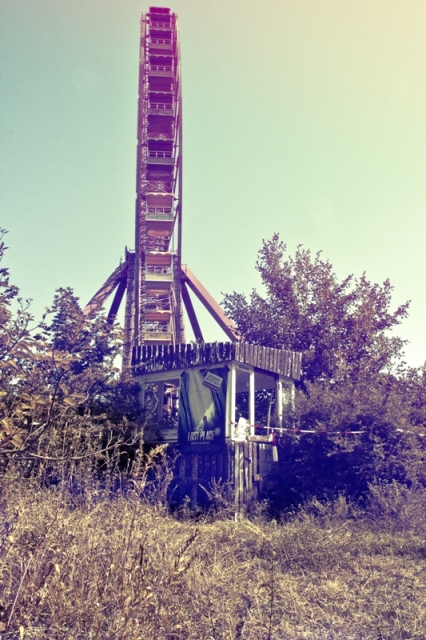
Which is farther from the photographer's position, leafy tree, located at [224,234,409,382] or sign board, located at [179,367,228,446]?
leafy tree, located at [224,234,409,382]

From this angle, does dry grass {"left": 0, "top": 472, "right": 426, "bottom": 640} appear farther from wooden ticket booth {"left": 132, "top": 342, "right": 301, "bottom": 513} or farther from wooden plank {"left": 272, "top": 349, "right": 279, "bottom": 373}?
wooden plank {"left": 272, "top": 349, "right": 279, "bottom": 373}

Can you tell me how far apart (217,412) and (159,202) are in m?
16.0

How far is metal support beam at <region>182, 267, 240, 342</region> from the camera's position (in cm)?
2159

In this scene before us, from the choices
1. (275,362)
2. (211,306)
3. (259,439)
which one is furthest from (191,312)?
(259,439)

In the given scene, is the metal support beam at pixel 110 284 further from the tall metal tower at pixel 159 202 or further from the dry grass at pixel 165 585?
the dry grass at pixel 165 585

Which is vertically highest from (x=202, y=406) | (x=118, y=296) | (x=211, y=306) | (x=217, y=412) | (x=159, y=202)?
(x=159, y=202)

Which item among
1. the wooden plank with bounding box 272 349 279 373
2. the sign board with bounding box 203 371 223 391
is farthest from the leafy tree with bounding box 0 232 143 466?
the wooden plank with bounding box 272 349 279 373

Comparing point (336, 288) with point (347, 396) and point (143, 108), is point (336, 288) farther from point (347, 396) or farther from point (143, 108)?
point (143, 108)

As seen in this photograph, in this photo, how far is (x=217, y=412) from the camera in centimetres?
1259

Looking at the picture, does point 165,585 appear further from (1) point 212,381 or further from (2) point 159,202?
(2) point 159,202

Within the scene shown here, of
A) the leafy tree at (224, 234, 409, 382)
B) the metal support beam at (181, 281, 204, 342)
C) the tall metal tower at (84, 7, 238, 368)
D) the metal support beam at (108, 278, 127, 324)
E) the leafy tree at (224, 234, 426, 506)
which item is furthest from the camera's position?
the metal support beam at (181, 281, 204, 342)

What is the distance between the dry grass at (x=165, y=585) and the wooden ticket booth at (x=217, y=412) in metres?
4.93

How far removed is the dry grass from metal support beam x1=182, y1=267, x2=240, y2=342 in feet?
49.9

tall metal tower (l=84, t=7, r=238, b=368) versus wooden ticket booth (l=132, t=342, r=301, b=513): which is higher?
tall metal tower (l=84, t=7, r=238, b=368)
